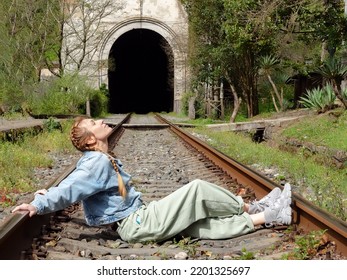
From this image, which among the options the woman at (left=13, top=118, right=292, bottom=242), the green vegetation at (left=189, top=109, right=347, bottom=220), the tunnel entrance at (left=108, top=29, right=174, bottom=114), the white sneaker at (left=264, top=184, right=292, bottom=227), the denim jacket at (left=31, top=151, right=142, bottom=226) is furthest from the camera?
the tunnel entrance at (left=108, top=29, right=174, bottom=114)

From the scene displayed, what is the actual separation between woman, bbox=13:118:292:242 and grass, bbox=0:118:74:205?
1.51 meters

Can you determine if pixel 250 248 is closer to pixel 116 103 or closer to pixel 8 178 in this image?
pixel 8 178

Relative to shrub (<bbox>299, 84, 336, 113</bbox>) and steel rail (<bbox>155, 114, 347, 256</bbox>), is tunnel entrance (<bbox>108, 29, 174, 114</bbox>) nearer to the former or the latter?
shrub (<bbox>299, 84, 336, 113</bbox>)

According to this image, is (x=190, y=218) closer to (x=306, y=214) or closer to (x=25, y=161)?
(x=306, y=214)

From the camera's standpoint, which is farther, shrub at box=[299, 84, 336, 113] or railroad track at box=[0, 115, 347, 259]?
shrub at box=[299, 84, 336, 113]

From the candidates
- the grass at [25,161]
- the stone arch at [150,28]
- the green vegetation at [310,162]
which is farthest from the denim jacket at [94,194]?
the stone arch at [150,28]

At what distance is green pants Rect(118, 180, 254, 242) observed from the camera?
12.1ft

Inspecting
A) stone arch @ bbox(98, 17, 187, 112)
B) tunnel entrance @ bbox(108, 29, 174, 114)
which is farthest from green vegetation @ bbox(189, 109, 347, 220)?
tunnel entrance @ bbox(108, 29, 174, 114)

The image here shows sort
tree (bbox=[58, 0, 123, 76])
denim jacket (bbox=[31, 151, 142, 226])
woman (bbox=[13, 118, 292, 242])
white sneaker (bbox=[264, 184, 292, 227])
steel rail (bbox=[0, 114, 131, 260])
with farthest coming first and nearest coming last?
1. tree (bbox=[58, 0, 123, 76])
2. white sneaker (bbox=[264, 184, 292, 227])
3. woman (bbox=[13, 118, 292, 242])
4. denim jacket (bbox=[31, 151, 142, 226])
5. steel rail (bbox=[0, 114, 131, 260])

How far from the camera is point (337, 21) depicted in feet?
49.2

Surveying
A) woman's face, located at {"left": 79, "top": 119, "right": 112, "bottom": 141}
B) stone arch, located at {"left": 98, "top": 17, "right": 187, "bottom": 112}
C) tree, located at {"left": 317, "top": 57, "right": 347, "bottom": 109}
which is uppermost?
stone arch, located at {"left": 98, "top": 17, "right": 187, "bottom": 112}

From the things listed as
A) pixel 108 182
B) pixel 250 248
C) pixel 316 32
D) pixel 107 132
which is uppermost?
pixel 316 32

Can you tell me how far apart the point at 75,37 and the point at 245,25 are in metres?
13.9

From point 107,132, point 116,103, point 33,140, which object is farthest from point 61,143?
point 116,103
